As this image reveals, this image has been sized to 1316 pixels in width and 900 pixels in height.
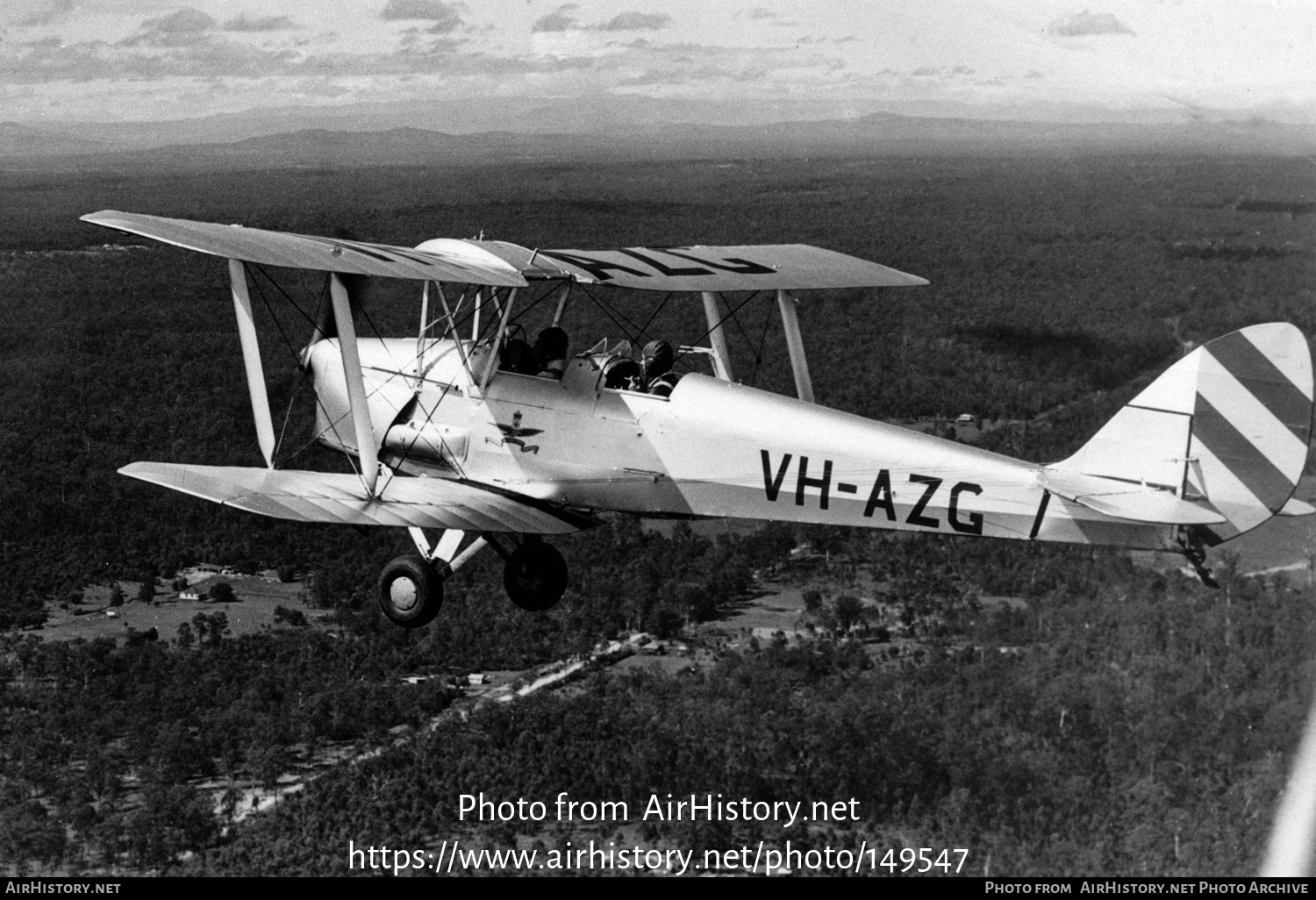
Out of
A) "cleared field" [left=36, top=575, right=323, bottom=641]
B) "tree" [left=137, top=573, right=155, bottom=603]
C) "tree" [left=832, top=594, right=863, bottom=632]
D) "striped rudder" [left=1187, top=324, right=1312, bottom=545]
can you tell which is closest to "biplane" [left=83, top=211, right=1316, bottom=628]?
"striped rudder" [left=1187, top=324, right=1312, bottom=545]

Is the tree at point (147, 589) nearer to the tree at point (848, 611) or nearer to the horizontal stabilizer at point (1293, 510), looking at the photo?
the tree at point (848, 611)

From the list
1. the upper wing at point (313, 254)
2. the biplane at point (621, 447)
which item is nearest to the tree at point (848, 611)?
the biplane at point (621, 447)

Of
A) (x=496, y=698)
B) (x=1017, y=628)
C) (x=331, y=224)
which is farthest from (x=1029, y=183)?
(x=496, y=698)

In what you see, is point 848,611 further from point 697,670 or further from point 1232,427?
point 1232,427

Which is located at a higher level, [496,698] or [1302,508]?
[1302,508]
